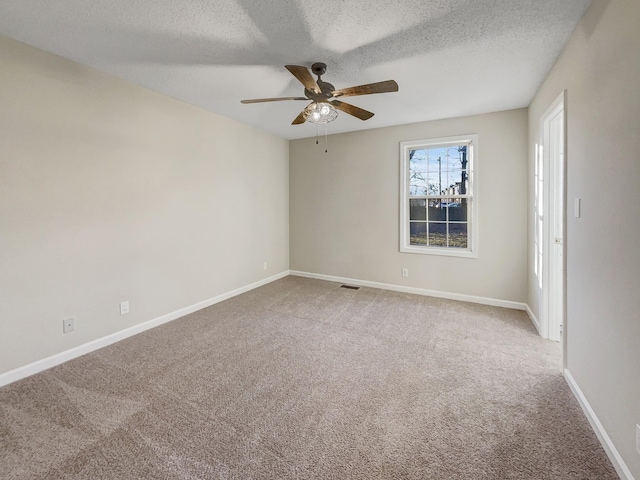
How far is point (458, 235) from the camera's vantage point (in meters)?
4.25

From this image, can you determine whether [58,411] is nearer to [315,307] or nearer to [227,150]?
[315,307]

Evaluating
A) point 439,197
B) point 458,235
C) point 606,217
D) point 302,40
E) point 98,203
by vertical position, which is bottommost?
point 458,235

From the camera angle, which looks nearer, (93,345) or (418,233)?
(93,345)

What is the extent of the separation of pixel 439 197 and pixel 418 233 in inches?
24.4

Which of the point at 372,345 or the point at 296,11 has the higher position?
the point at 296,11

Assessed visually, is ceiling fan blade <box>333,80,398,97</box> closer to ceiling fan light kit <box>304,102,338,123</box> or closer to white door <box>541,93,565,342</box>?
ceiling fan light kit <box>304,102,338,123</box>

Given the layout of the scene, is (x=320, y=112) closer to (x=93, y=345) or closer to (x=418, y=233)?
(x=418, y=233)

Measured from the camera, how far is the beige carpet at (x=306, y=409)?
4.83ft

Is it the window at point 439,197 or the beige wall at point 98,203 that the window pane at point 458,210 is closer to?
the window at point 439,197

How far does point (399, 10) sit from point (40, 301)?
11.4 feet

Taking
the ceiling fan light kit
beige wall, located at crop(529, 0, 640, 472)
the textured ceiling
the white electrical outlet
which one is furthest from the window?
the white electrical outlet

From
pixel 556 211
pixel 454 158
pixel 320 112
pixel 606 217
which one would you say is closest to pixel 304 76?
pixel 320 112

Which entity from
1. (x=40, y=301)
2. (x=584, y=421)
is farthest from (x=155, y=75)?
(x=584, y=421)

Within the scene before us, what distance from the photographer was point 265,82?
9.52ft
